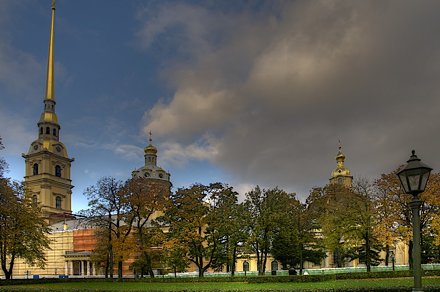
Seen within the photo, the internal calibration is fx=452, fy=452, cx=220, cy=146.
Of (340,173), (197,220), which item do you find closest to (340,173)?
(340,173)

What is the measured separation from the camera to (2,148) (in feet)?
119

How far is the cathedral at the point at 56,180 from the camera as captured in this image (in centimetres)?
8869

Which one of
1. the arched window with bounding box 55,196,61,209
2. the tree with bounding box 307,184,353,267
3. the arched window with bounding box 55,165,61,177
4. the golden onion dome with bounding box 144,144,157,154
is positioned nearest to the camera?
the tree with bounding box 307,184,353,267

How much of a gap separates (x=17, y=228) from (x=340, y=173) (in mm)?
80709

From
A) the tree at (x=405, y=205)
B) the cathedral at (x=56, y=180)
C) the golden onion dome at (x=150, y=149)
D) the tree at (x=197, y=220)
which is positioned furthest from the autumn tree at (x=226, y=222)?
the golden onion dome at (x=150, y=149)

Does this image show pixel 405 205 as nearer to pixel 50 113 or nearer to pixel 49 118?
pixel 49 118

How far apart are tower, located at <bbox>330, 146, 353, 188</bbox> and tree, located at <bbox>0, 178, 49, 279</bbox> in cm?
7465

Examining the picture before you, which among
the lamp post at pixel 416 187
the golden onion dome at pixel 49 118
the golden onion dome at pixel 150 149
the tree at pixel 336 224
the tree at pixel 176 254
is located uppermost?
the golden onion dome at pixel 49 118

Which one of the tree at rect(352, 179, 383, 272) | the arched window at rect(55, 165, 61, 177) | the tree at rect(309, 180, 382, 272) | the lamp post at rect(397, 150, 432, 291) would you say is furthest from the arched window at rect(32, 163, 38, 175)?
the lamp post at rect(397, 150, 432, 291)

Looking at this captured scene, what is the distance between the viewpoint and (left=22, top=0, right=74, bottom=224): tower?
101 meters

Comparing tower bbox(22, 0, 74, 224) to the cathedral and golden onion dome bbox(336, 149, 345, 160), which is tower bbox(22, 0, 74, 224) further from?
golden onion dome bbox(336, 149, 345, 160)

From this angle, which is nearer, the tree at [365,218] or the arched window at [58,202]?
the tree at [365,218]

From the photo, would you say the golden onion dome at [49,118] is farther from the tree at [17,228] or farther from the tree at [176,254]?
the tree at [176,254]

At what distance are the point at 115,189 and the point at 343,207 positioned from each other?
25.0m
